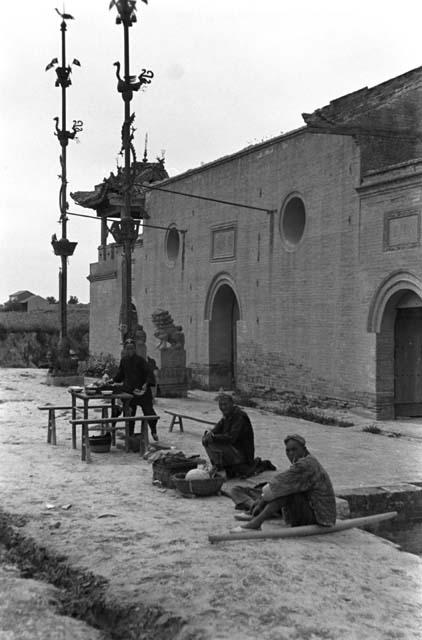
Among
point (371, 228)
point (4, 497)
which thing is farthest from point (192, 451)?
point (371, 228)

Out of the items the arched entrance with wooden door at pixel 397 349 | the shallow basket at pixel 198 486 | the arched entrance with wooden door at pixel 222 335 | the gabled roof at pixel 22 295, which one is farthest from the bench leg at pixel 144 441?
the gabled roof at pixel 22 295

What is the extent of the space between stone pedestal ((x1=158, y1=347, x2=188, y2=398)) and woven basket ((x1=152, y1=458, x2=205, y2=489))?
9.83 meters

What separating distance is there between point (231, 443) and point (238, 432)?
5.9 inches

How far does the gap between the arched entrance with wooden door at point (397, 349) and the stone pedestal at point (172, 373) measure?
582cm

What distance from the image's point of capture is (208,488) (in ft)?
26.8

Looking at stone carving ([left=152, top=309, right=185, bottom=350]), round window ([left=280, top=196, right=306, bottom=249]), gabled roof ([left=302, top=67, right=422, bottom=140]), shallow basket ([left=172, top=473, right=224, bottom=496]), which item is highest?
gabled roof ([left=302, top=67, right=422, bottom=140])

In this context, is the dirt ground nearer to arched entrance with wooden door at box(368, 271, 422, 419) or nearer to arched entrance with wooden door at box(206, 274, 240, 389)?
arched entrance with wooden door at box(368, 271, 422, 419)

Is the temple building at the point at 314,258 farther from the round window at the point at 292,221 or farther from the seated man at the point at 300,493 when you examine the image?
the seated man at the point at 300,493

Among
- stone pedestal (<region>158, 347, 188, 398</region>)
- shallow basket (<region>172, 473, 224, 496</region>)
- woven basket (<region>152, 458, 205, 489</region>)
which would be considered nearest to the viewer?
shallow basket (<region>172, 473, 224, 496</region>)

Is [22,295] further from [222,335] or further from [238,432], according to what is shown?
[238,432]

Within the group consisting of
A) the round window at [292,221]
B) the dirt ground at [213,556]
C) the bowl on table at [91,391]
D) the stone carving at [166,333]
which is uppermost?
the round window at [292,221]

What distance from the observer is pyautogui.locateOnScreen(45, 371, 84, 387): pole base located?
21.8 m

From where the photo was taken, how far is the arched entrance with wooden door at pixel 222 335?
2164cm

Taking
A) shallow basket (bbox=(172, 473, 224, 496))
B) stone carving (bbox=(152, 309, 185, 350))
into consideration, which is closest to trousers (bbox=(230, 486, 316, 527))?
shallow basket (bbox=(172, 473, 224, 496))
